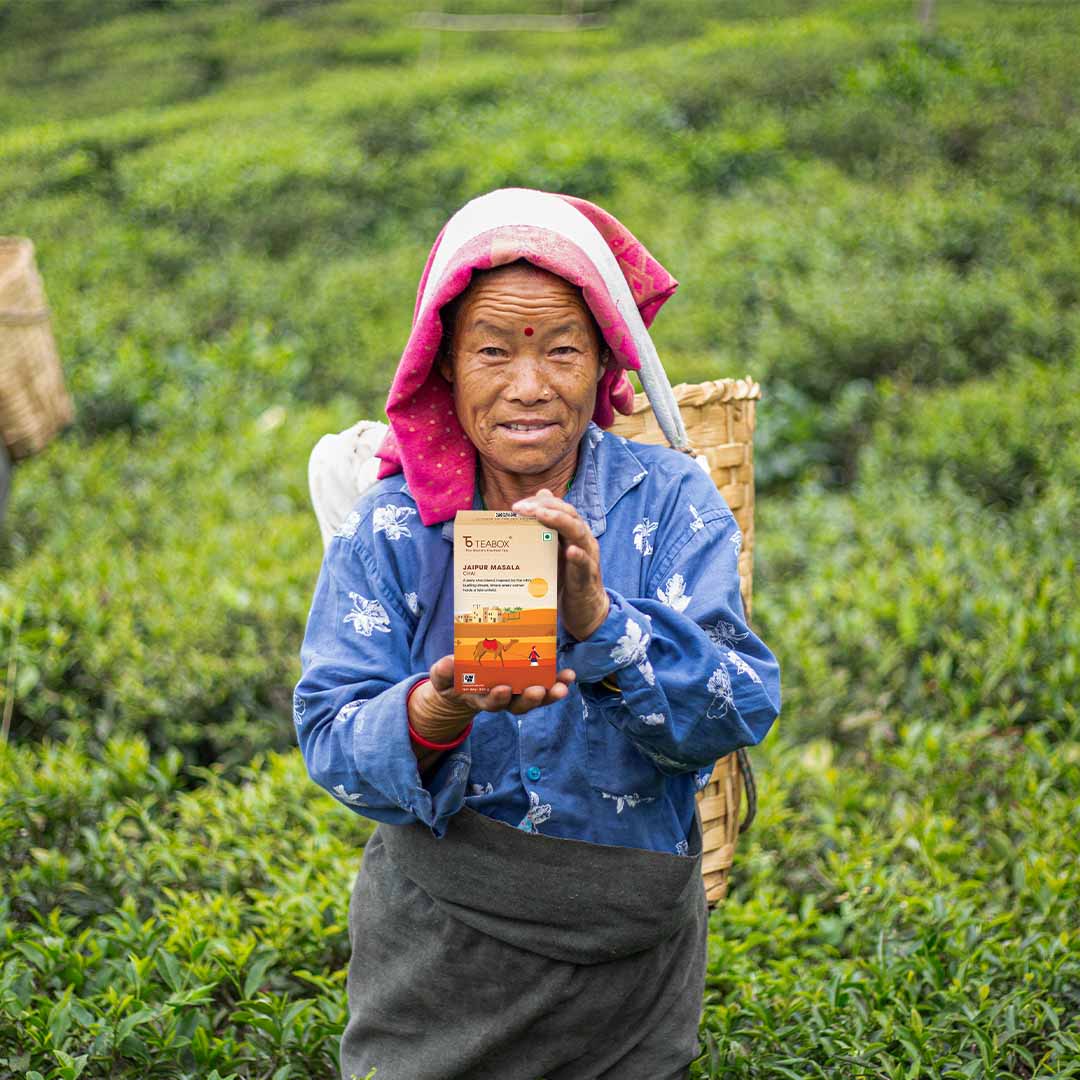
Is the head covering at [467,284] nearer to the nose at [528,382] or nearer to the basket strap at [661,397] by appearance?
the basket strap at [661,397]

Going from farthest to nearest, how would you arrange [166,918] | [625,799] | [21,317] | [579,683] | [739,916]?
[21,317]
[739,916]
[166,918]
[625,799]
[579,683]

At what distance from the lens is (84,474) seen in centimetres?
543

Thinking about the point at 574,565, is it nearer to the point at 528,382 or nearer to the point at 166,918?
the point at 528,382

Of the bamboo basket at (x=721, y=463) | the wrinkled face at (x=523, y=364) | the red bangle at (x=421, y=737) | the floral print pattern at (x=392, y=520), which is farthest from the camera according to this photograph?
the bamboo basket at (x=721, y=463)

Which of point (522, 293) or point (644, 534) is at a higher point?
point (522, 293)

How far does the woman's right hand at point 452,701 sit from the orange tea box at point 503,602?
13 millimetres

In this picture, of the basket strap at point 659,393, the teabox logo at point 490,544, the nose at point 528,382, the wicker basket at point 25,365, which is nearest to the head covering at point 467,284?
the basket strap at point 659,393

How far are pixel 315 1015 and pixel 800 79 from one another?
30.2 feet

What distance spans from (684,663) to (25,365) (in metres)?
3.83

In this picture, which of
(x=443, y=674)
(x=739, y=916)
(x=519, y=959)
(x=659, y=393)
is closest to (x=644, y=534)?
(x=659, y=393)

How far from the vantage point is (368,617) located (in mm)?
1784

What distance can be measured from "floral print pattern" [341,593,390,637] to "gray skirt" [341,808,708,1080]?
29 cm

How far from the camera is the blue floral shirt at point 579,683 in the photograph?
5.39ft

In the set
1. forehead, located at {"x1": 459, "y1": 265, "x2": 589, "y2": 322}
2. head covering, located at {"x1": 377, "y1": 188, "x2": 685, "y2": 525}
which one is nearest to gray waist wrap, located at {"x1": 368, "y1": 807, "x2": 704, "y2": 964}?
head covering, located at {"x1": 377, "y1": 188, "x2": 685, "y2": 525}
